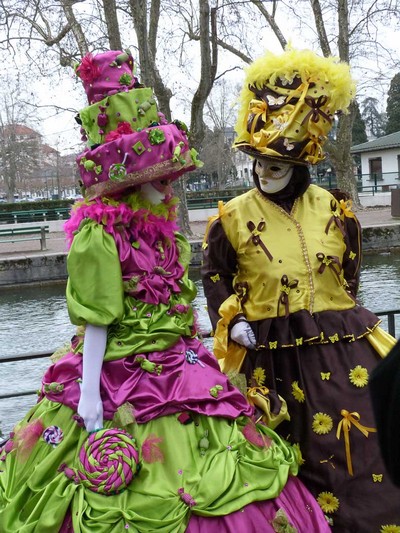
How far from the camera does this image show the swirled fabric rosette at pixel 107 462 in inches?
87.8

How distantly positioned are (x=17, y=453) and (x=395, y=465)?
1.67m

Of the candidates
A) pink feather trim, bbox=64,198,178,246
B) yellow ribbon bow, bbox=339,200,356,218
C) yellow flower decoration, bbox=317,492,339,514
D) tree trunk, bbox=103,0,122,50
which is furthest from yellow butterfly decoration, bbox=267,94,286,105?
tree trunk, bbox=103,0,122,50

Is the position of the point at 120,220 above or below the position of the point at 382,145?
below

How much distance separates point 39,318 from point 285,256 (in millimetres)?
8930

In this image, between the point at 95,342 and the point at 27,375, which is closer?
the point at 95,342

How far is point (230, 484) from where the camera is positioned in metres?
2.27

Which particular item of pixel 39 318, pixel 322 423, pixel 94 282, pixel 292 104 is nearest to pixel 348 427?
pixel 322 423

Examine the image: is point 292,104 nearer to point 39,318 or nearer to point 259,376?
point 259,376

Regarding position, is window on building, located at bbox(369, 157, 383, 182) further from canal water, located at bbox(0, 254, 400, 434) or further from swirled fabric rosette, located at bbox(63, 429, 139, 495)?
swirled fabric rosette, located at bbox(63, 429, 139, 495)

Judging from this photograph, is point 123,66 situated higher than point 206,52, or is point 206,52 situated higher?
point 206,52

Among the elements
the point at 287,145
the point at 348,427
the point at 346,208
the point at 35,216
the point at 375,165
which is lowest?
the point at 348,427

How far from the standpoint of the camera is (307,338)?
9.14 feet

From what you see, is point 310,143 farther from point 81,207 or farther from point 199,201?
point 199,201

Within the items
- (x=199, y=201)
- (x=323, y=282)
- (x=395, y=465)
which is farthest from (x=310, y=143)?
(x=199, y=201)
